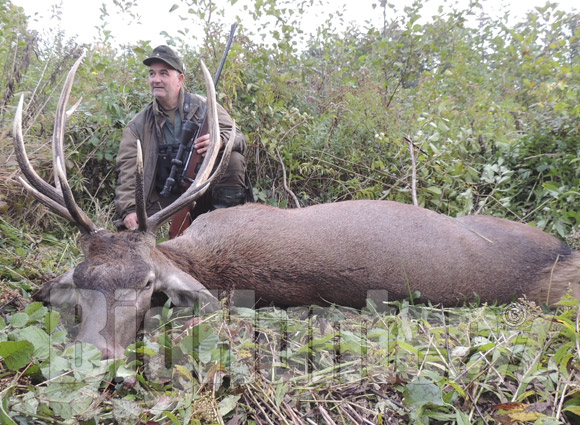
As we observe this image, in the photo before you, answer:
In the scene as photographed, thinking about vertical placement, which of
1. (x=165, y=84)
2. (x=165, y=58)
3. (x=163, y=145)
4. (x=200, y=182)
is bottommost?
(x=200, y=182)

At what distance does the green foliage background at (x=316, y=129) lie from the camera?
4.63m

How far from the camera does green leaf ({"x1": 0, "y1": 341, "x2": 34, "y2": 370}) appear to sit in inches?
79.2

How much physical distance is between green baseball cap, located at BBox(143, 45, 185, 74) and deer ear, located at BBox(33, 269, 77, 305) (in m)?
2.68

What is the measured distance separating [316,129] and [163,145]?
1.77m

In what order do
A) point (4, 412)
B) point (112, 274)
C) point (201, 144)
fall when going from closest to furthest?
1. point (4, 412)
2. point (112, 274)
3. point (201, 144)

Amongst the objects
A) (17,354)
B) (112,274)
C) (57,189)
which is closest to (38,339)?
(17,354)

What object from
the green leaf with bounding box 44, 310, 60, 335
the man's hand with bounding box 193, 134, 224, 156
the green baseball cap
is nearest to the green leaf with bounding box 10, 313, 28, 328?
the green leaf with bounding box 44, 310, 60, 335

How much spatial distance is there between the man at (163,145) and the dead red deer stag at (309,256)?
3.55 feet

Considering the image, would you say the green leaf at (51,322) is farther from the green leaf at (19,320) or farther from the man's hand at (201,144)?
the man's hand at (201,144)

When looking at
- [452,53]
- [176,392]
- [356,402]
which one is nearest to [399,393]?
[356,402]

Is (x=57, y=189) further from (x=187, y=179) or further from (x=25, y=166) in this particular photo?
(x=187, y=179)

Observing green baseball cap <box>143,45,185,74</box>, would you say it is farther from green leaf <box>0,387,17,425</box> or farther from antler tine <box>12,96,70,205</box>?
green leaf <box>0,387,17,425</box>

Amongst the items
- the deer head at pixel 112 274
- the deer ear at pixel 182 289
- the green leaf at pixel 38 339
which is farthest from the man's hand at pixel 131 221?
the green leaf at pixel 38 339

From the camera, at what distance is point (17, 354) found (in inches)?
79.7
